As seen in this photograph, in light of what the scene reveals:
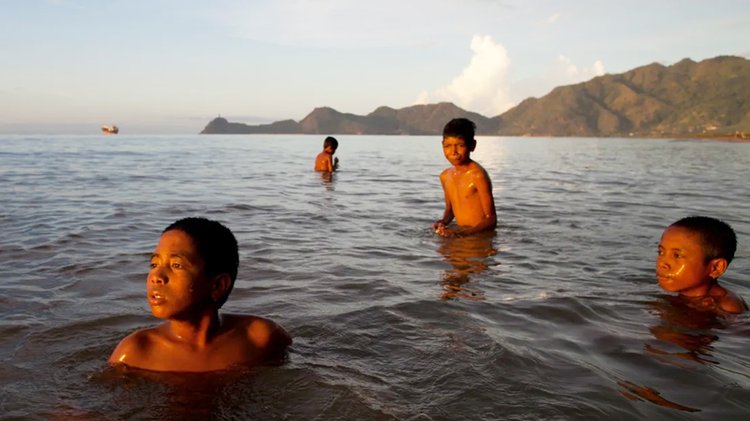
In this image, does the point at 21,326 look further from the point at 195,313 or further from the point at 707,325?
the point at 707,325

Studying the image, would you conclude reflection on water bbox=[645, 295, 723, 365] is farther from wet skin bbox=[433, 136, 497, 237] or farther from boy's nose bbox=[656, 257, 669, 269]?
wet skin bbox=[433, 136, 497, 237]

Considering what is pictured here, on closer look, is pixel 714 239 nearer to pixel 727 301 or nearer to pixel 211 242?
pixel 727 301

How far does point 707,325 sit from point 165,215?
7369mm

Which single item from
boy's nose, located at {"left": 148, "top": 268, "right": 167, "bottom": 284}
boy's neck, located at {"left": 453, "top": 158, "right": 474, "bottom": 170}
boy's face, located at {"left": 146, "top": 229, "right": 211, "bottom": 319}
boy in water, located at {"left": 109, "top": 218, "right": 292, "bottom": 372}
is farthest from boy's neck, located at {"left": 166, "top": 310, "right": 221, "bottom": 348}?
boy's neck, located at {"left": 453, "top": 158, "right": 474, "bottom": 170}

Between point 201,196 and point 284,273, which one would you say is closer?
point 284,273

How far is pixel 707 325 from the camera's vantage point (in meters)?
3.89

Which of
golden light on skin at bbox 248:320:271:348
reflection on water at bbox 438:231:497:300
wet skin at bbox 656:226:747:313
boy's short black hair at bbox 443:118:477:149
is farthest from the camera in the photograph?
boy's short black hair at bbox 443:118:477:149

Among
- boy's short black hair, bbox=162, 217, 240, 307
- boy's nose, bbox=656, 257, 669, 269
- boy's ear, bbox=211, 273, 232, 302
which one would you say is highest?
boy's short black hair, bbox=162, 217, 240, 307

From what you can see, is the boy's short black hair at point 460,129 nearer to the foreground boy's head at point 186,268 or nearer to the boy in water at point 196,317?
the boy in water at point 196,317

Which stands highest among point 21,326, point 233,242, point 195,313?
point 233,242

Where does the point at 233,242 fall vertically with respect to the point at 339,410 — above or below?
above

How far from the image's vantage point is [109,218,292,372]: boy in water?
269 cm

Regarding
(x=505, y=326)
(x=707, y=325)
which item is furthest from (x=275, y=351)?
(x=707, y=325)

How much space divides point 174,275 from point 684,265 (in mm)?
3754
